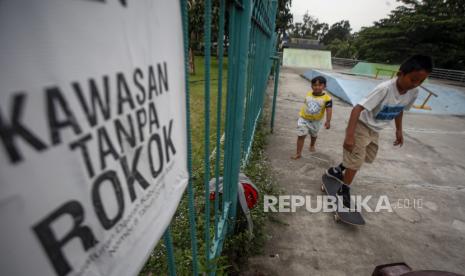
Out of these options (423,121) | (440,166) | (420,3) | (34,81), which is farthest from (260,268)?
(420,3)

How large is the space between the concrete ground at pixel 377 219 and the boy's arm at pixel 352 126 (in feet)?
2.39

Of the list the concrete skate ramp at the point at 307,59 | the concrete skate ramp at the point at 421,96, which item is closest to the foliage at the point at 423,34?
the concrete skate ramp at the point at 307,59

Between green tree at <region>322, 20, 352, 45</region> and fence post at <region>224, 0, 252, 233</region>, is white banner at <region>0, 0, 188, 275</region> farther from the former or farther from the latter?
green tree at <region>322, 20, 352, 45</region>

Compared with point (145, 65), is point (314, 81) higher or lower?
lower

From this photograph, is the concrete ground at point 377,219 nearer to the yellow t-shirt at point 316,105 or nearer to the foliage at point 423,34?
the yellow t-shirt at point 316,105

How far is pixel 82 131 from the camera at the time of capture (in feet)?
1.34

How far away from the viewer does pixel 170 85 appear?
70cm

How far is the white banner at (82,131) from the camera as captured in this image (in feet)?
1.01

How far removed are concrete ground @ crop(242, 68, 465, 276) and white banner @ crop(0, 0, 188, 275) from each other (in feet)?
5.08

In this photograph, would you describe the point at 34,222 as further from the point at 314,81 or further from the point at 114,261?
the point at 314,81

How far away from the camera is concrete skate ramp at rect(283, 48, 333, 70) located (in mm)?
21375

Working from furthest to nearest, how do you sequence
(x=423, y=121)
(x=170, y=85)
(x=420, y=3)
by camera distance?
(x=420, y=3) < (x=423, y=121) < (x=170, y=85)

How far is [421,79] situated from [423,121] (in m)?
5.38

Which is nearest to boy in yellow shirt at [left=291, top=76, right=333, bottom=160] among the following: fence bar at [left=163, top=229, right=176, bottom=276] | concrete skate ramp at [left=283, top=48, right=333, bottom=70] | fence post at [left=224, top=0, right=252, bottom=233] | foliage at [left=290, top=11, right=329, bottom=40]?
fence post at [left=224, top=0, right=252, bottom=233]
